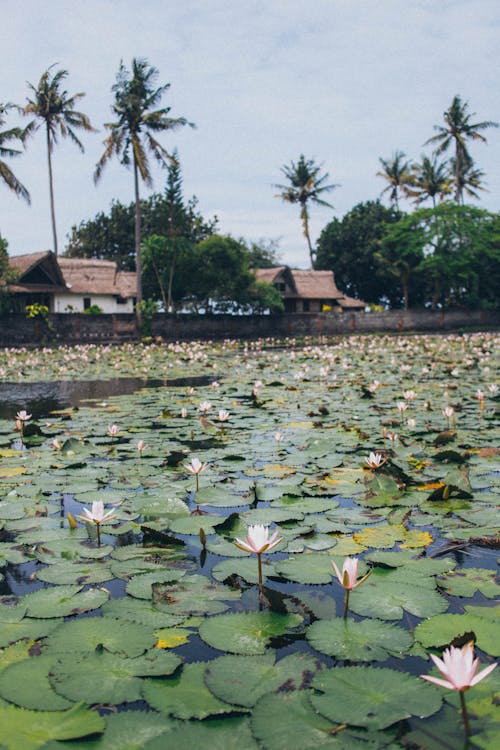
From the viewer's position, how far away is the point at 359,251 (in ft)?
155

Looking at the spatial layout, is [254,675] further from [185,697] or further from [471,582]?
[471,582]

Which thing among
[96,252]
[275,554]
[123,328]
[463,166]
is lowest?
[275,554]

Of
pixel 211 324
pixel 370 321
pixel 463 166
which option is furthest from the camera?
pixel 463 166

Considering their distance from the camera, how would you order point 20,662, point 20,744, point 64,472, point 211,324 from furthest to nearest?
point 211,324, point 64,472, point 20,662, point 20,744

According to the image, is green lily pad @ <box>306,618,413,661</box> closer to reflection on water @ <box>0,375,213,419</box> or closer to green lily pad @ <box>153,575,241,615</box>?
green lily pad @ <box>153,575,241,615</box>

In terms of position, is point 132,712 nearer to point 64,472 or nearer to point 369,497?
point 369,497

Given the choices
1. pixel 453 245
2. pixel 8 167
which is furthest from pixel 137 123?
pixel 453 245

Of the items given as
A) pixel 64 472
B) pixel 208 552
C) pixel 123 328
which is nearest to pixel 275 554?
pixel 208 552

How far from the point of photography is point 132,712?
140cm

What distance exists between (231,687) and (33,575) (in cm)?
114

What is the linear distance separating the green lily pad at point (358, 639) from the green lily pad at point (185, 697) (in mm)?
353

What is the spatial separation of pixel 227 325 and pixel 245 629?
27392 mm

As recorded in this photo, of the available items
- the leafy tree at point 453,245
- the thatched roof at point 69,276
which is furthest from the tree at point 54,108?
the leafy tree at point 453,245

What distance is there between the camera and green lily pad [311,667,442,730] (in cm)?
136
